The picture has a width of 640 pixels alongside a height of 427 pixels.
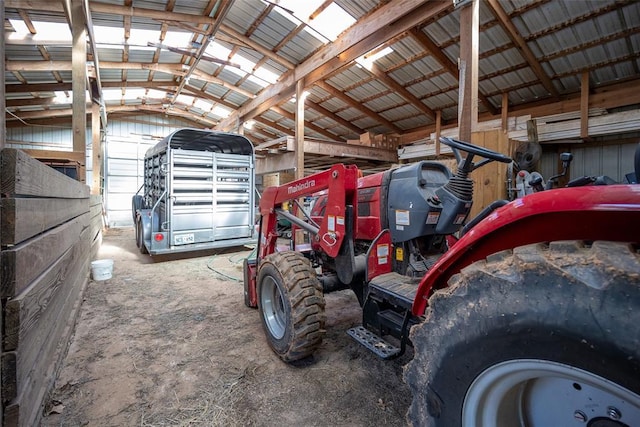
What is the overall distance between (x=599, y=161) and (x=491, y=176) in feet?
16.6

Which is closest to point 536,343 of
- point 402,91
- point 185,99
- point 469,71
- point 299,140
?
point 469,71

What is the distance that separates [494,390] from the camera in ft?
3.10

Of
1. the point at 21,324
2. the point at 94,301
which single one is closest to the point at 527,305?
the point at 21,324

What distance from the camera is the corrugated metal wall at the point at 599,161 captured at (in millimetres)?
6359

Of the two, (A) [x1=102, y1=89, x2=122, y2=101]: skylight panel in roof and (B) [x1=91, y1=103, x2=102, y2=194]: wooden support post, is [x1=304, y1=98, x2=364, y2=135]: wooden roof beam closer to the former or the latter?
(B) [x1=91, y1=103, x2=102, y2=194]: wooden support post

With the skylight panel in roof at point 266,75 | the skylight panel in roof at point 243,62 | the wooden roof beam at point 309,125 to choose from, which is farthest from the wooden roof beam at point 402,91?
the wooden roof beam at point 309,125

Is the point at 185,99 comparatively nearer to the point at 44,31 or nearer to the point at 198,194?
the point at 44,31

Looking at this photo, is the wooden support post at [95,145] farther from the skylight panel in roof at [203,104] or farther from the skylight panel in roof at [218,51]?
the skylight panel in roof at [203,104]

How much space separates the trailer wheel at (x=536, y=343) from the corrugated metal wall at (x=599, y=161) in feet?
25.0

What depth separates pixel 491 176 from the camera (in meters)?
3.84

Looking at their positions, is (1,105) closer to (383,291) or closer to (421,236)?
(383,291)

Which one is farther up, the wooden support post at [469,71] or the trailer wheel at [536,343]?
the wooden support post at [469,71]

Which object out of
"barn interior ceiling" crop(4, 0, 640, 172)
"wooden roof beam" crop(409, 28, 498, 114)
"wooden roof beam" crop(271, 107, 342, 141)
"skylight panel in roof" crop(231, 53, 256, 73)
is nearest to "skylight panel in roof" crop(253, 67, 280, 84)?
"barn interior ceiling" crop(4, 0, 640, 172)

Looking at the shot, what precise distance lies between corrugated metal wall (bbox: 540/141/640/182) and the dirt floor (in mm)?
6780
